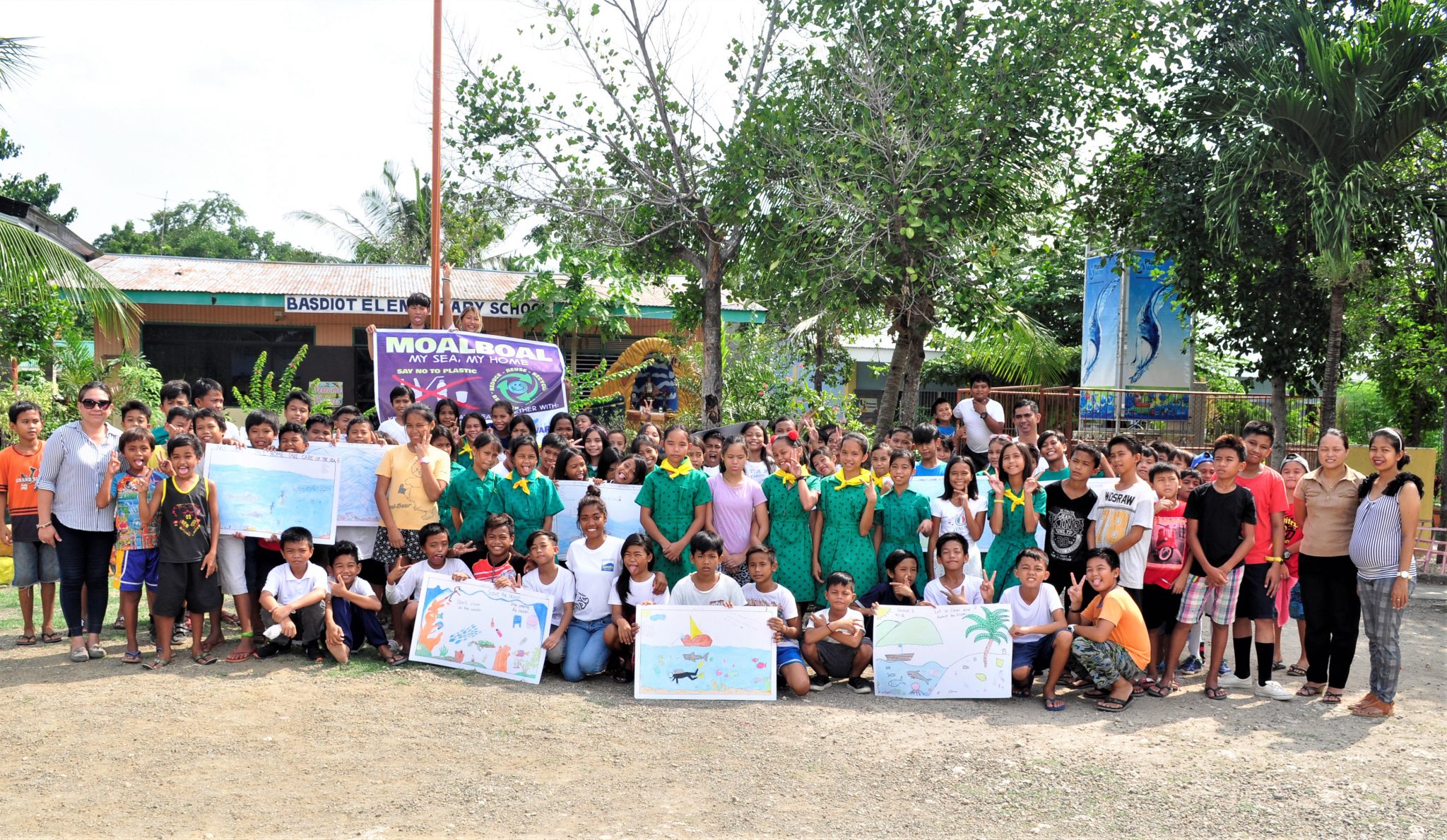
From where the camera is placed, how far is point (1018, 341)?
786 inches

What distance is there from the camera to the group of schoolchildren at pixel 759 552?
6500 mm

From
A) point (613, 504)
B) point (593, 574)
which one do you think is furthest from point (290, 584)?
point (613, 504)

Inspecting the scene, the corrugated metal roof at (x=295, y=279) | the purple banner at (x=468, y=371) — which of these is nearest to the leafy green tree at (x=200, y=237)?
the corrugated metal roof at (x=295, y=279)

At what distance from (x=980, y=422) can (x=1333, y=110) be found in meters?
5.19

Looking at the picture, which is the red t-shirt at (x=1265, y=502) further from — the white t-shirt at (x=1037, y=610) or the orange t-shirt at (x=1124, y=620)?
the white t-shirt at (x=1037, y=610)

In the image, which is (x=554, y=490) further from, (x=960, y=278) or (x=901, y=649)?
(x=960, y=278)

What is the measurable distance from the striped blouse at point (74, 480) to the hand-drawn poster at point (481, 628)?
206 cm

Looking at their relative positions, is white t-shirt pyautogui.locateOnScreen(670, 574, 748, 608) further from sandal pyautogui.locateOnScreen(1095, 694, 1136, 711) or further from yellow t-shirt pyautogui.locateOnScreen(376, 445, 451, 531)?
sandal pyautogui.locateOnScreen(1095, 694, 1136, 711)

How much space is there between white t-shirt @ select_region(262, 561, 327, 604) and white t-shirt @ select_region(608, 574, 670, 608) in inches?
70.5

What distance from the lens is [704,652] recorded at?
627 cm

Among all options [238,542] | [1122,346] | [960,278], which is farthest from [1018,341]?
[238,542]

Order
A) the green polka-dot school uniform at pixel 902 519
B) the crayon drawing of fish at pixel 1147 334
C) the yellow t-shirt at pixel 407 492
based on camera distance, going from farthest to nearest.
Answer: the crayon drawing of fish at pixel 1147 334, the yellow t-shirt at pixel 407 492, the green polka-dot school uniform at pixel 902 519

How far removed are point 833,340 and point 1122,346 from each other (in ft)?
20.6

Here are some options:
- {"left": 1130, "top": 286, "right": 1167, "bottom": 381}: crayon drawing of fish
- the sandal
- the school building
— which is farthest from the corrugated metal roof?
the sandal
